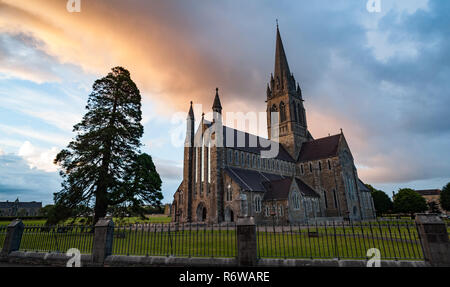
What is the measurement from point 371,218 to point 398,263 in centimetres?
4500

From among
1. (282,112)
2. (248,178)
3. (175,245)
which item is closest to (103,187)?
(175,245)

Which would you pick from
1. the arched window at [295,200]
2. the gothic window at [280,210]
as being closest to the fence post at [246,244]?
the gothic window at [280,210]

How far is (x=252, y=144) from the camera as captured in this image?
139 ft

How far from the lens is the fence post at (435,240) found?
24.0 ft

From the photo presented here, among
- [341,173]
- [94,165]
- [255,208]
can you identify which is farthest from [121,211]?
[341,173]

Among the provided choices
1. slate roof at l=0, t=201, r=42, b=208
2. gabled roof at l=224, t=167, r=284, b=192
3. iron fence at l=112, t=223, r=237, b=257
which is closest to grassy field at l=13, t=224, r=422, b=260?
iron fence at l=112, t=223, r=237, b=257

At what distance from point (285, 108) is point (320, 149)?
1273 centimetres

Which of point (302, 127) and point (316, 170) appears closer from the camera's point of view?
point (316, 170)

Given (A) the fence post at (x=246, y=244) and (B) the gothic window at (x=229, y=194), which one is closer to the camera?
(A) the fence post at (x=246, y=244)

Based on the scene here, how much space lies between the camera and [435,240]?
295 inches

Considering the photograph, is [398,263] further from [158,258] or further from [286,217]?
[286,217]

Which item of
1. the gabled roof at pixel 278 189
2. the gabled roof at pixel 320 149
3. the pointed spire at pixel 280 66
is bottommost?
the gabled roof at pixel 278 189

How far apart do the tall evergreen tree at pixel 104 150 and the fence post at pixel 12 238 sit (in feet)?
22.5

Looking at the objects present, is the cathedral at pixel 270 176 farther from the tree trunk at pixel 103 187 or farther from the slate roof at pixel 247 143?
the tree trunk at pixel 103 187
